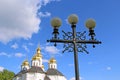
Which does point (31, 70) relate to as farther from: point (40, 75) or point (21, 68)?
point (21, 68)

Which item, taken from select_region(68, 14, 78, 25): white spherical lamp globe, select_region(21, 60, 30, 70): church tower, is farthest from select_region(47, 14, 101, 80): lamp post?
select_region(21, 60, 30, 70): church tower

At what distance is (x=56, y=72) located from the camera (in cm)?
6500

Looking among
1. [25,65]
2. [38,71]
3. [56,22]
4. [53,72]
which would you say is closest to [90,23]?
[56,22]

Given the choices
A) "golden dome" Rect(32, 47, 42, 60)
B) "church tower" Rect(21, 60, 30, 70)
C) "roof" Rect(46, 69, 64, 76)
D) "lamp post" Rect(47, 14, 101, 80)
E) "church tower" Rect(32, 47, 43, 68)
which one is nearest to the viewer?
"lamp post" Rect(47, 14, 101, 80)

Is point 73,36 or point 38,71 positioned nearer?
point 73,36

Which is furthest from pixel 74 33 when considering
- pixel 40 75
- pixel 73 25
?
pixel 40 75

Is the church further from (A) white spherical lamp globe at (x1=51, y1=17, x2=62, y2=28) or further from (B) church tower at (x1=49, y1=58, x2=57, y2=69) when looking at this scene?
(A) white spherical lamp globe at (x1=51, y1=17, x2=62, y2=28)

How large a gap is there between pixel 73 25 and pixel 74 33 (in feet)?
1.01

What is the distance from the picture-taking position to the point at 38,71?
60.1 m

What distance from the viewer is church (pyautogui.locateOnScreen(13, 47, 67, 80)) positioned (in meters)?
59.8

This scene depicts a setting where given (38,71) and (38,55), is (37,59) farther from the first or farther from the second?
(38,71)

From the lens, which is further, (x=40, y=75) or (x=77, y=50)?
(x=40, y=75)

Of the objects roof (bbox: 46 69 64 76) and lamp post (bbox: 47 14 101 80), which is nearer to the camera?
lamp post (bbox: 47 14 101 80)

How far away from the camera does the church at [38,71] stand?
59.8 meters
